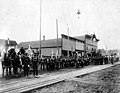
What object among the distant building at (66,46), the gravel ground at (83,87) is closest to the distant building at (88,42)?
the distant building at (66,46)

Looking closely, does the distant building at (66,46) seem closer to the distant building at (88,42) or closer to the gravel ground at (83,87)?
the distant building at (88,42)

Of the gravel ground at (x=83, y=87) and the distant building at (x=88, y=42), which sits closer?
the gravel ground at (x=83, y=87)

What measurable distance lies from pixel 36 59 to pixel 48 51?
3038 cm

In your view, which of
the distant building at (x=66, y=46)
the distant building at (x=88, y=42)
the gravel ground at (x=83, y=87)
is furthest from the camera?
the distant building at (x=88, y=42)

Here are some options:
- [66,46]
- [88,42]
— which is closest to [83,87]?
[66,46]

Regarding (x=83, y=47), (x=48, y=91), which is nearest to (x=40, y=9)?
(x=48, y=91)

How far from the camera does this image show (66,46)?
41.6 m

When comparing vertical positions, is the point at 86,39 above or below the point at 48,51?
above

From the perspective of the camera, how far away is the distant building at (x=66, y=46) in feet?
131

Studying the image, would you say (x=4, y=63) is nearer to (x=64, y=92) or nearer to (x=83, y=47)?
(x=64, y=92)

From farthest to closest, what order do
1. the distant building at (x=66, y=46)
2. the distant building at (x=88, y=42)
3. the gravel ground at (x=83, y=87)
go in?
the distant building at (x=88, y=42)
the distant building at (x=66, y=46)
the gravel ground at (x=83, y=87)

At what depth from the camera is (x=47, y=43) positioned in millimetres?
45344

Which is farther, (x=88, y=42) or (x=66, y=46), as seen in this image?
(x=88, y=42)

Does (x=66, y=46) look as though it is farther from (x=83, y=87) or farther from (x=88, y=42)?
(x=83, y=87)
